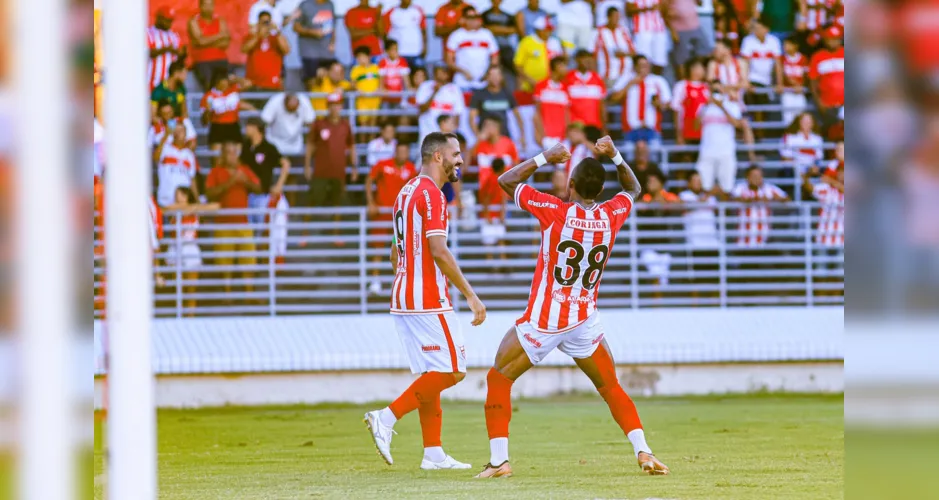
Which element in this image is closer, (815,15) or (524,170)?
(524,170)

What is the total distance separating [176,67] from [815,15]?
818 centimetres

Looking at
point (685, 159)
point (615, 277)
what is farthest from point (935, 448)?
point (685, 159)

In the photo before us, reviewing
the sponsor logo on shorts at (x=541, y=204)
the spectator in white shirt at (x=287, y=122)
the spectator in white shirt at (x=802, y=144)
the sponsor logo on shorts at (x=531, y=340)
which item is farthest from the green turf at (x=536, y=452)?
the spectator in white shirt at (x=287, y=122)

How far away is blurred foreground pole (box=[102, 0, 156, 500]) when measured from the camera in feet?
11.6

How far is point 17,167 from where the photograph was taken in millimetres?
2877

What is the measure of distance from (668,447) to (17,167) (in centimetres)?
755

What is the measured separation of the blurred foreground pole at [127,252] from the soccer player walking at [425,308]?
468cm

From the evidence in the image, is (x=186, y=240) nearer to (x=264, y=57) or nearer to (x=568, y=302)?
(x=264, y=57)

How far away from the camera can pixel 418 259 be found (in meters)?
8.37

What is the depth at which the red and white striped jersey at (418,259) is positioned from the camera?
8.28 meters

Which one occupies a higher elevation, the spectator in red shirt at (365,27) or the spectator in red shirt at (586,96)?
the spectator in red shirt at (365,27)

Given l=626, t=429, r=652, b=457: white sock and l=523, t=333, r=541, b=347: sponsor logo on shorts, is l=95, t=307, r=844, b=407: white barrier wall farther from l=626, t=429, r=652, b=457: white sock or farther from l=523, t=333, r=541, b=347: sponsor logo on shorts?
l=626, t=429, r=652, b=457: white sock

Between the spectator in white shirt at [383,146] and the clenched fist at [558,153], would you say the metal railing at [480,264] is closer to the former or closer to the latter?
the spectator in white shirt at [383,146]

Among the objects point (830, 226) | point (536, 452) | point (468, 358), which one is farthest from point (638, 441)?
point (830, 226)
